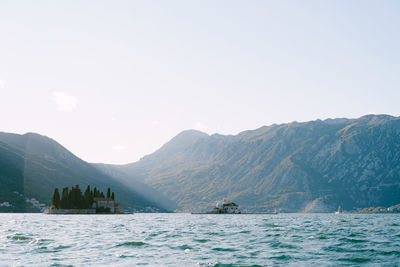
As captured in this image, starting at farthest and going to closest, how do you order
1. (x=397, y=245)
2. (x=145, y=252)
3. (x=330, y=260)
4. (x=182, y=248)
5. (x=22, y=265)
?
(x=397, y=245) < (x=182, y=248) < (x=145, y=252) < (x=330, y=260) < (x=22, y=265)

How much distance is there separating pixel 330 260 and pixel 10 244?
133 feet

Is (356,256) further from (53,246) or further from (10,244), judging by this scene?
(10,244)

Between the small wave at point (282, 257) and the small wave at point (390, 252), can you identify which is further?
the small wave at point (390, 252)

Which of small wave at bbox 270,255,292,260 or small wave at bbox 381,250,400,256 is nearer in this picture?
small wave at bbox 270,255,292,260

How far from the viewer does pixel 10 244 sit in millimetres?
53688

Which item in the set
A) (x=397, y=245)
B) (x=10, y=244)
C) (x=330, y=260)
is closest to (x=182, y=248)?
(x=330, y=260)

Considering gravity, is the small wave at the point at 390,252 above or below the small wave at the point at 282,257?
below

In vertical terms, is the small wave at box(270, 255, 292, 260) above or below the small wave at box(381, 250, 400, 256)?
above

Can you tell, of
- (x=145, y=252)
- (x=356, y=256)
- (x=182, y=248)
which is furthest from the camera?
(x=182, y=248)

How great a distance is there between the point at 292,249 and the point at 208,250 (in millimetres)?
10456

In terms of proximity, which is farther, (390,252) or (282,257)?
(390,252)

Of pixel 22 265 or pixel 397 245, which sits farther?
pixel 397 245

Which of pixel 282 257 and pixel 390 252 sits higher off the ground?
pixel 282 257

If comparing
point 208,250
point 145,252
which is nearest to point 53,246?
point 145,252
